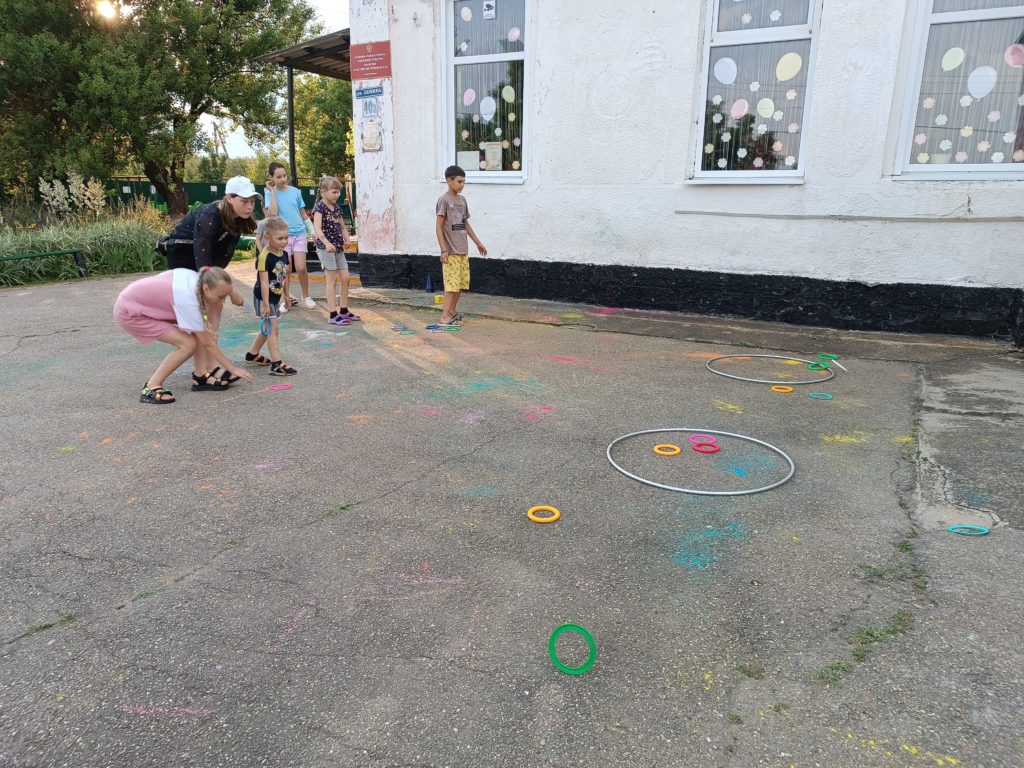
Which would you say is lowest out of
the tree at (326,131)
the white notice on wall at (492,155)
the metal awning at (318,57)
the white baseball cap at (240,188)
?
the white baseball cap at (240,188)

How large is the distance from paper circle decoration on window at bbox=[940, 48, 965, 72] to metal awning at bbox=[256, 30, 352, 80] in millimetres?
7424

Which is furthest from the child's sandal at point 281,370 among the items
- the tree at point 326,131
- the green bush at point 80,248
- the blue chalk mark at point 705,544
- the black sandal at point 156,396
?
the tree at point 326,131

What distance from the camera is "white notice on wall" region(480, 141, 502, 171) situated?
8891 mm

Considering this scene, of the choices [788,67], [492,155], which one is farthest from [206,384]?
[788,67]

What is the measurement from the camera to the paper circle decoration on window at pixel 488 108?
8.84 m

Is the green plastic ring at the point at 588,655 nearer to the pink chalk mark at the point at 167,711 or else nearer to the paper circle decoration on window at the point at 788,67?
the pink chalk mark at the point at 167,711

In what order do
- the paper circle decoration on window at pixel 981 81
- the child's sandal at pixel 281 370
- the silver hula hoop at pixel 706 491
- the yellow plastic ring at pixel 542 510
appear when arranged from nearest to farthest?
1. the yellow plastic ring at pixel 542 510
2. the silver hula hoop at pixel 706 491
3. the child's sandal at pixel 281 370
4. the paper circle decoration on window at pixel 981 81

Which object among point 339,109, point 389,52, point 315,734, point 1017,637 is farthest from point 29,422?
point 339,109

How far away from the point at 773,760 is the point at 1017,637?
1161mm

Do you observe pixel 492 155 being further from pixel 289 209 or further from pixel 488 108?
pixel 289 209

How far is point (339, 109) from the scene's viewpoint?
3650 cm

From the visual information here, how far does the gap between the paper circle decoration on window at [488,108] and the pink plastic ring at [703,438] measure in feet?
20.1

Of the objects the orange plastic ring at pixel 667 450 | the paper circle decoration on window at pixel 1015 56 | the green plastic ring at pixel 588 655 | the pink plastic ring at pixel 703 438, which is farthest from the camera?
the paper circle decoration on window at pixel 1015 56

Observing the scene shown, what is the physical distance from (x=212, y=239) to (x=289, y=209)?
2.77 m
